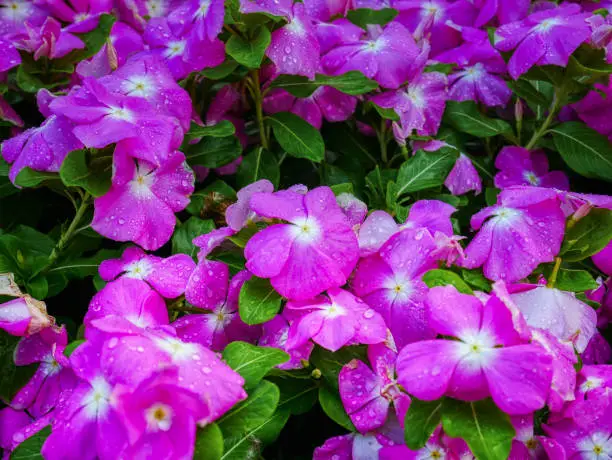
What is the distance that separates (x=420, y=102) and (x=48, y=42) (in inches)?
25.3

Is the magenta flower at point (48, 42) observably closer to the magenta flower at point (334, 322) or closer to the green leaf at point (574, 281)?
the magenta flower at point (334, 322)

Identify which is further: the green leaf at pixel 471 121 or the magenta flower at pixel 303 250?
the green leaf at pixel 471 121

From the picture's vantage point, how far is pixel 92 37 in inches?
52.1

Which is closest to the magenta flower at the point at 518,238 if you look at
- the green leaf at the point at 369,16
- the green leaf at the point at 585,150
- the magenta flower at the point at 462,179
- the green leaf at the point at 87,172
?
the magenta flower at the point at 462,179

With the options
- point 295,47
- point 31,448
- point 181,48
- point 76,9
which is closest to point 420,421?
point 31,448

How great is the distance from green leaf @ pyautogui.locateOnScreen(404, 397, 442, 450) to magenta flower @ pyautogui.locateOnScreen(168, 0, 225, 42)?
0.65 m

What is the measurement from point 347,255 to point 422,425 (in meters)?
0.22

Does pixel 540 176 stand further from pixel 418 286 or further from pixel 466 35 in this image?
pixel 418 286

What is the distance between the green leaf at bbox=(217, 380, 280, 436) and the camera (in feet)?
2.44

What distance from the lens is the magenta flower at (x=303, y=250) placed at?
85 cm

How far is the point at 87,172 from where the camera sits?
98 cm

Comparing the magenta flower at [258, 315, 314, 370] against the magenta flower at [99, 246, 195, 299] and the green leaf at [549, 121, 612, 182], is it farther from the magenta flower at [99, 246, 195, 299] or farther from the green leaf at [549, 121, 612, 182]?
the green leaf at [549, 121, 612, 182]

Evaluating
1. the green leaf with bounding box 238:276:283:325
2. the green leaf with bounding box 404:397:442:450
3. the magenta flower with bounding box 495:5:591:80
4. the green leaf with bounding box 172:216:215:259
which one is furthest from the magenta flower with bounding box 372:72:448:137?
the green leaf with bounding box 404:397:442:450

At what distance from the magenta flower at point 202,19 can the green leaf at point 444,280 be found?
521mm
